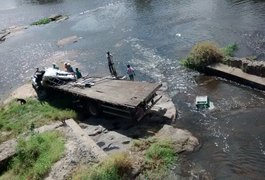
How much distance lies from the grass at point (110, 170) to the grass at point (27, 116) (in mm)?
6430

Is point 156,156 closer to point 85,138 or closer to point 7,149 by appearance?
point 85,138

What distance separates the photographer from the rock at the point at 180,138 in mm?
16666

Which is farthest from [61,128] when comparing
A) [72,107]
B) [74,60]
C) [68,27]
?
[68,27]

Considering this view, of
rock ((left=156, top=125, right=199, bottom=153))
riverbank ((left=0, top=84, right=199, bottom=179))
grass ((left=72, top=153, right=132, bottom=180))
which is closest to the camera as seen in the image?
grass ((left=72, top=153, right=132, bottom=180))

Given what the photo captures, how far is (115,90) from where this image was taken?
66.7 feet

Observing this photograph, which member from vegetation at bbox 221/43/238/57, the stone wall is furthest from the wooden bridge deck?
vegetation at bbox 221/43/238/57

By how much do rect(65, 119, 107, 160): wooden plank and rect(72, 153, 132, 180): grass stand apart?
873mm

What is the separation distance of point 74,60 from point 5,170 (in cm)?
1712

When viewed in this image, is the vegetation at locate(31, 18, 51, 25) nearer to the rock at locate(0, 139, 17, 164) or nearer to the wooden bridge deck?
the wooden bridge deck

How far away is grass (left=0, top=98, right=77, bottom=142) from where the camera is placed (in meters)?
20.8

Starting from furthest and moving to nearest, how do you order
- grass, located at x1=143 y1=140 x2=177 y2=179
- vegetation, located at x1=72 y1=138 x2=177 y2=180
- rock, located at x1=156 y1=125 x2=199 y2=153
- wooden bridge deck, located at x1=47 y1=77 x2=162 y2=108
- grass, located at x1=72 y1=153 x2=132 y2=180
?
wooden bridge deck, located at x1=47 y1=77 x2=162 y2=108 < rock, located at x1=156 y1=125 x2=199 y2=153 < grass, located at x1=143 y1=140 x2=177 y2=179 < vegetation, located at x1=72 y1=138 x2=177 y2=180 < grass, located at x1=72 y1=153 x2=132 y2=180

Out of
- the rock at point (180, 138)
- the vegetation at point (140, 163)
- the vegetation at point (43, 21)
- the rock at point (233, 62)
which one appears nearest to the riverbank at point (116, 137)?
the rock at point (180, 138)

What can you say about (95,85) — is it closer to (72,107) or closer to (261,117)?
(72,107)

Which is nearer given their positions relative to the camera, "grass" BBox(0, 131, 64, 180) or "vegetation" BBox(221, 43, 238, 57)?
"grass" BBox(0, 131, 64, 180)
